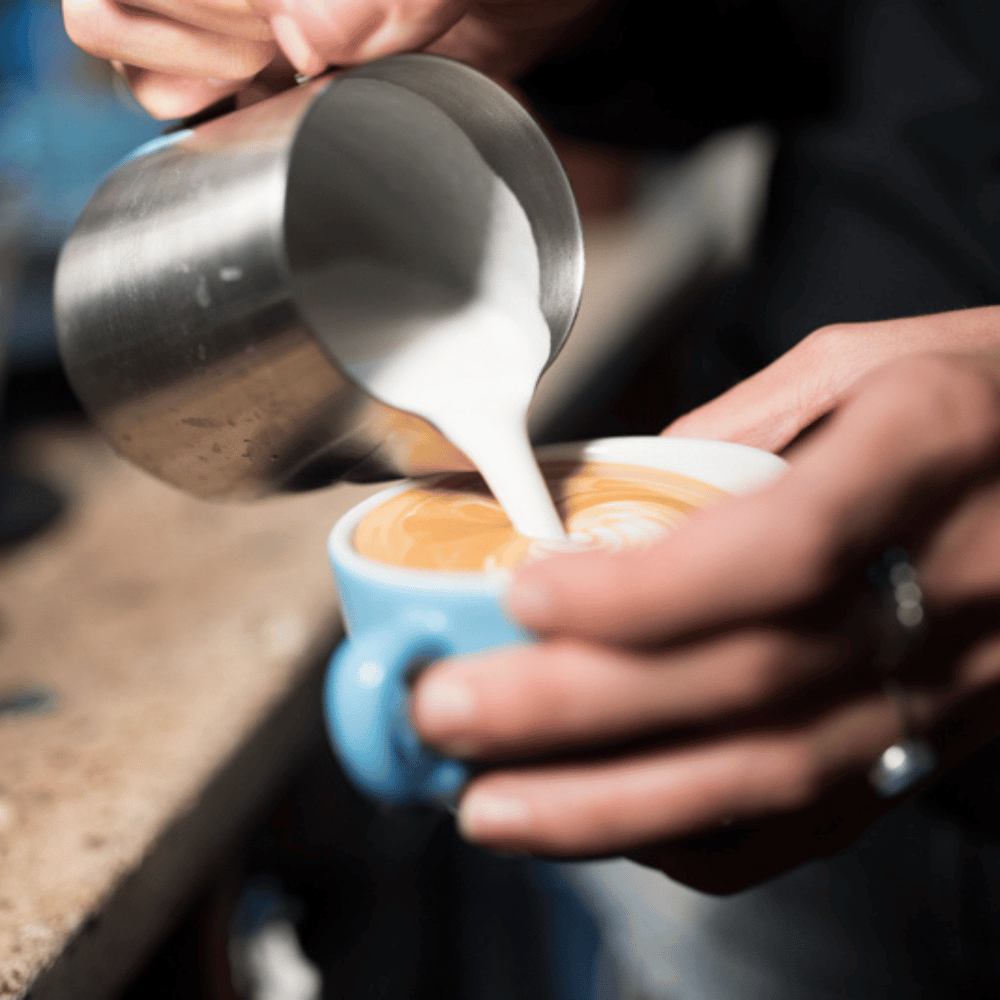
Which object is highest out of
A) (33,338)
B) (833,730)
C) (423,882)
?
(833,730)

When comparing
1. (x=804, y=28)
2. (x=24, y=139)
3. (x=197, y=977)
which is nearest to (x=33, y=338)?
(x=24, y=139)

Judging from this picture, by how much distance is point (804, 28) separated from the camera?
2.15 feet

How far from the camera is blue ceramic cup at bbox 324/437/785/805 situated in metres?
0.28

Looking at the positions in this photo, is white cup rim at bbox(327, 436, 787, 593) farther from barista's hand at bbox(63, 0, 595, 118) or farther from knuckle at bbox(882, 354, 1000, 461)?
barista's hand at bbox(63, 0, 595, 118)

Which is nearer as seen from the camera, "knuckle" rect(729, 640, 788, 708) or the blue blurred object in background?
"knuckle" rect(729, 640, 788, 708)

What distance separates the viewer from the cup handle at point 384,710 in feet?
0.91

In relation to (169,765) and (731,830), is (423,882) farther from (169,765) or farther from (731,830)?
(731,830)

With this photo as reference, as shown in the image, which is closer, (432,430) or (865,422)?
(865,422)

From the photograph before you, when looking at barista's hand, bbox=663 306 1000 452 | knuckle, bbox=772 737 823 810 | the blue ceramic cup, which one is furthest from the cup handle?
barista's hand, bbox=663 306 1000 452

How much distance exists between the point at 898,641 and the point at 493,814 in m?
0.14

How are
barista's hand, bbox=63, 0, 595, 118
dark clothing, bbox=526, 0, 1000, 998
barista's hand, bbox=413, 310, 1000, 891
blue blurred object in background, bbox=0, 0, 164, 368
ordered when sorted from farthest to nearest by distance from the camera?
blue blurred object in background, bbox=0, 0, 164, 368
dark clothing, bbox=526, 0, 1000, 998
barista's hand, bbox=63, 0, 595, 118
barista's hand, bbox=413, 310, 1000, 891

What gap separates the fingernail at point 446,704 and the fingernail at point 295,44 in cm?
26

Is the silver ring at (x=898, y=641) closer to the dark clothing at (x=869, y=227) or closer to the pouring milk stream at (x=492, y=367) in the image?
the pouring milk stream at (x=492, y=367)

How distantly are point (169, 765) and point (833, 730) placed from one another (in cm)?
32
